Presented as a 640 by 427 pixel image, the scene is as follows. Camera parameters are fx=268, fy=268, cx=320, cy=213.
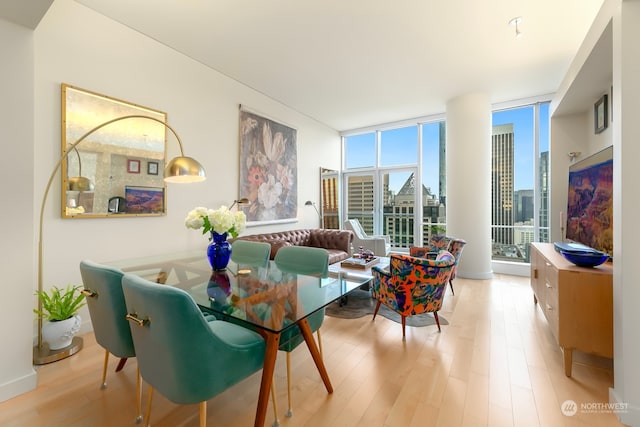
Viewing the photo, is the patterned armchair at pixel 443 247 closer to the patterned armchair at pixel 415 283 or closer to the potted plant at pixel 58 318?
the patterned armchair at pixel 415 283

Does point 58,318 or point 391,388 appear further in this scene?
point 58,318

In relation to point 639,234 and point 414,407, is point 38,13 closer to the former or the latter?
point 414,407

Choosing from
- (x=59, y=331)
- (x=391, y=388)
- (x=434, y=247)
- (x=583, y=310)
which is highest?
(x=434, y=247)

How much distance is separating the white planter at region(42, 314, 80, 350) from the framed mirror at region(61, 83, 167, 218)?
2.97 ft

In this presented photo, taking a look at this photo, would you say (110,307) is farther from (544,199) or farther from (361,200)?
(544,199)

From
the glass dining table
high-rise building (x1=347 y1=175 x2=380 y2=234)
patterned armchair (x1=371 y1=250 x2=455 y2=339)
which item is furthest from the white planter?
high-rise building (x1=347 y1=175 x2=380 y2=234)

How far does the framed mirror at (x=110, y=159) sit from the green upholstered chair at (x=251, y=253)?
109 cm

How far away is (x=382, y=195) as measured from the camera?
6406 millimetres

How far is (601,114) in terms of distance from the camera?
321 centimetres

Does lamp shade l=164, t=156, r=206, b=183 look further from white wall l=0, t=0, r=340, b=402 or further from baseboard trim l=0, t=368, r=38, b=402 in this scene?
baseboard trim l=0, t=368, r=38, b=402

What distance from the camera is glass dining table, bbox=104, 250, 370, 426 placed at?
50.8 inches

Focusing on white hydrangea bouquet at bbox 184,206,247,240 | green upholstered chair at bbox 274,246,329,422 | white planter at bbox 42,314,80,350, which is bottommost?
white planter at bbox 42,314,80,350

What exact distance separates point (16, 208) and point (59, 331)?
3.47 feet

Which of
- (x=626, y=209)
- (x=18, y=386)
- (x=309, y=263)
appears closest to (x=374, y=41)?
(x=309, y=263)
